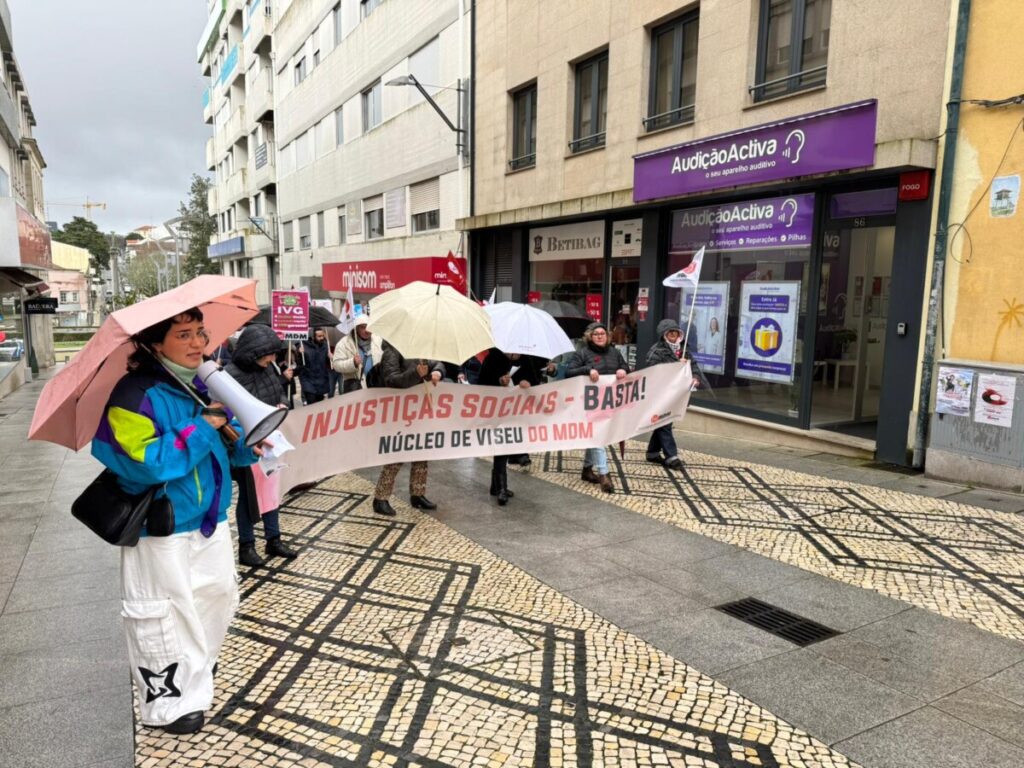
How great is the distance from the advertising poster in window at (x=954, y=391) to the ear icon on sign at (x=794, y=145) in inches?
125

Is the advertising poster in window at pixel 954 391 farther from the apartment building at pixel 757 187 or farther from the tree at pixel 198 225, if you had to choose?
the tree at pixel 198 225

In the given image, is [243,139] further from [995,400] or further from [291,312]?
[995,400]

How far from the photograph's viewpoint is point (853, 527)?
6215 mm

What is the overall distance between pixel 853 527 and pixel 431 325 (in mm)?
4084

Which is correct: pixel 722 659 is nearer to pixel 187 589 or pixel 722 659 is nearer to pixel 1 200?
pixel 187 589

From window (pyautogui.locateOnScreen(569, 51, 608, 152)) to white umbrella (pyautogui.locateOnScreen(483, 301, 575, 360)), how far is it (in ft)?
22.7

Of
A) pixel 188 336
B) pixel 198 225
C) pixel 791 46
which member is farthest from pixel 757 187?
pixel 198 225

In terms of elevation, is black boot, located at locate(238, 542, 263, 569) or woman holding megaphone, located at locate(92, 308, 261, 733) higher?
woman holding megaphone, located at locate(92, 308, 261, 733)

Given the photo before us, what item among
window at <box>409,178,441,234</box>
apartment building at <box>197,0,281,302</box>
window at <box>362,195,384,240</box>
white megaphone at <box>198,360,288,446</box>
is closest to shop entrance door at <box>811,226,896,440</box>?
white megaphone at <box>198,360,288,446</box>

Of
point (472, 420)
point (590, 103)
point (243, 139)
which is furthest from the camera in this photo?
point (243, 139)

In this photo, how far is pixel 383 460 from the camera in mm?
6426

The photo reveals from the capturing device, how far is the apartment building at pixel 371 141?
17925 millimetres

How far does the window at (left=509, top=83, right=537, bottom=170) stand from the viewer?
15125mm

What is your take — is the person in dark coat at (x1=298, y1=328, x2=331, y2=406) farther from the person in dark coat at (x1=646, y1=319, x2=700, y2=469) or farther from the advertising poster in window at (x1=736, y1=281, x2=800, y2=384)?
the advertising poster in window at (x1=736, y1=281, x2=800, y2=384)
